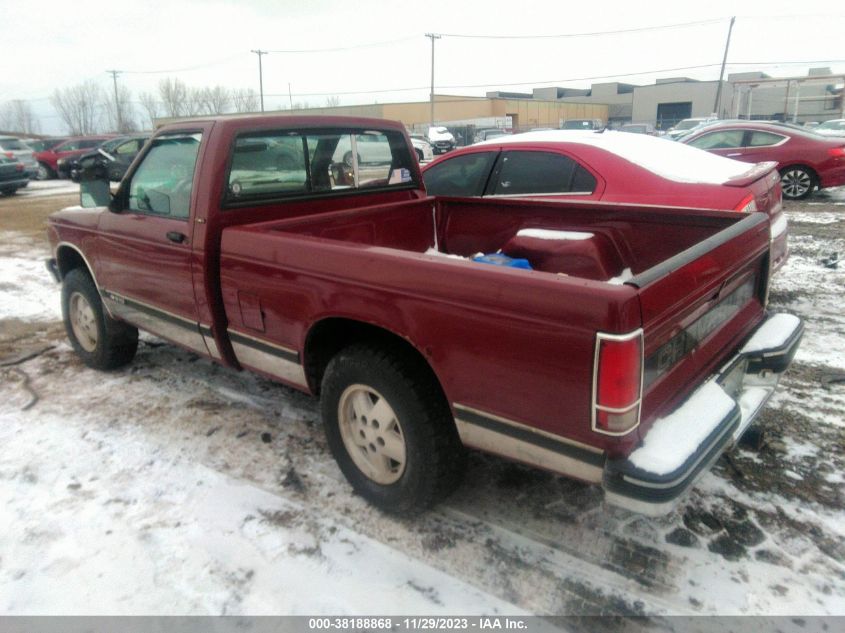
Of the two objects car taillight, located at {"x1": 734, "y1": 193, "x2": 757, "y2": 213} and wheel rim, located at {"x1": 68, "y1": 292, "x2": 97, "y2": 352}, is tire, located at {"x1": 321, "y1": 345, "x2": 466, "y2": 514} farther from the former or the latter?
car taillight, located at {"x1": 734, "y1": 193, "x2": 757, "y2": 213}

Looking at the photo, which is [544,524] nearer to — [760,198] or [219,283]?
[219,283]

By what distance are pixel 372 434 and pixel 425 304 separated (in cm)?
79

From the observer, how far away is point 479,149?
5.83m

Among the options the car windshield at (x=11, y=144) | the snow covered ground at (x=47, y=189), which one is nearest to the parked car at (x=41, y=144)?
the snow covered ground at (x=47, y=189)

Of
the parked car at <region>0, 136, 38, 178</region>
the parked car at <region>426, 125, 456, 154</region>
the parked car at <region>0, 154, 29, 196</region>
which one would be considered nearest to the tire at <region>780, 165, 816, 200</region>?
the parked car at <region>426, 125, 456, 154</region>

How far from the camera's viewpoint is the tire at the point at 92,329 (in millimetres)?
4395

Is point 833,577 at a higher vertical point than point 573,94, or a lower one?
lower

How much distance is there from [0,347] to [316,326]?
12.7 feet

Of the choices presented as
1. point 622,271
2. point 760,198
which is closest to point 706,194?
point 760,198

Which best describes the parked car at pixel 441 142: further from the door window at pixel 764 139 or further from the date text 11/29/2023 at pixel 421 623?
the date text 11/29/2023 at pixel 421 623

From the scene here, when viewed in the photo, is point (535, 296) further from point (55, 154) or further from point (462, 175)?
point (55, 154)

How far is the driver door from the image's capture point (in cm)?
341

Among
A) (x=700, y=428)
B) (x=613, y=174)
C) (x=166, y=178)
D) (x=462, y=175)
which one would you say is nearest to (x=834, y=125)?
(x=462, y=175)

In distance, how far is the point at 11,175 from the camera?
17.5 m
